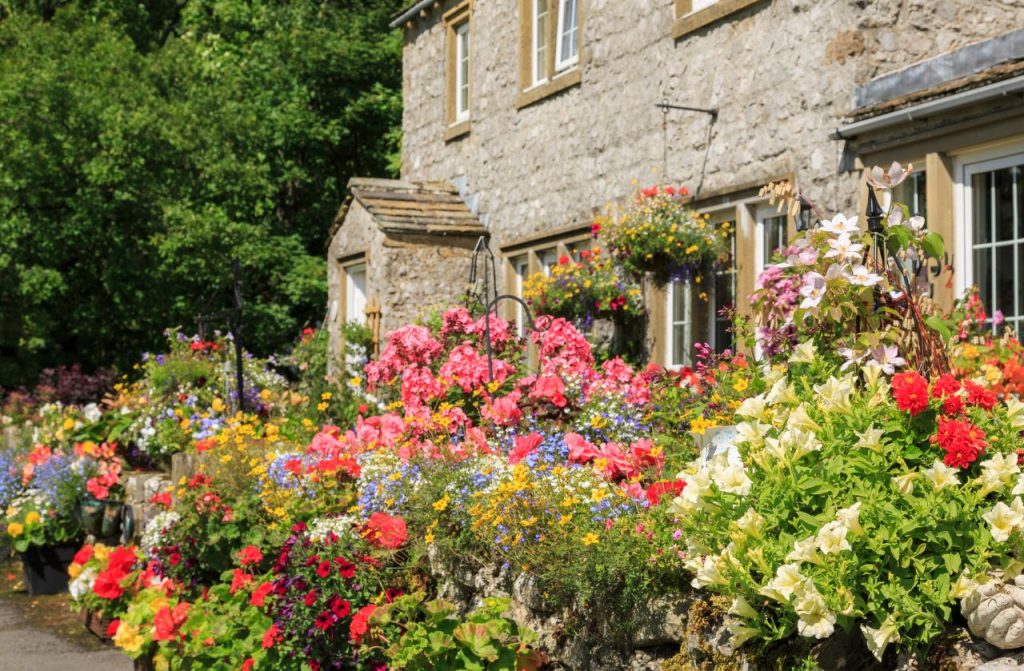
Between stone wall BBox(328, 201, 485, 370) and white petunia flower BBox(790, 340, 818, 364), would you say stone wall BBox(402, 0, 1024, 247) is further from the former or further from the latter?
white petunia flower BBox(790, 340, 818, 364)

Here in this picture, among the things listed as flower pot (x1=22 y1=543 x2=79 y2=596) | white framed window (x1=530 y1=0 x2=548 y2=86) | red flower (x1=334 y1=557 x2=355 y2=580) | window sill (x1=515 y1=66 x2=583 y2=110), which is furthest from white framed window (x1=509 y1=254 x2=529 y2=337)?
red flower (x1=334 y1=557 x2=355 y2=580)

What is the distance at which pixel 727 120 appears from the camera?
9109mm

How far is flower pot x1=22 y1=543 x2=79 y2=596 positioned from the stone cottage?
4.39 metres

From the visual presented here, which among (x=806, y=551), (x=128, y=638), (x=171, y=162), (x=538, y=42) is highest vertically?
(x=538, y=42)

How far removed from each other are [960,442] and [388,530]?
3.15 meters

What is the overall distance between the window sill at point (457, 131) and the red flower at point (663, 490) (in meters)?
9.41

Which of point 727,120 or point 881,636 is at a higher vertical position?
point 727,120

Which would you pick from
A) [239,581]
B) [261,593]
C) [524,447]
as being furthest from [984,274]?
[239,581]

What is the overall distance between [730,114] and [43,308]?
12.5 m

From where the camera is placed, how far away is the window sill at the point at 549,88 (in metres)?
11.5

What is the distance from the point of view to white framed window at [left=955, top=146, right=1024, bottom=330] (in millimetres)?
6879

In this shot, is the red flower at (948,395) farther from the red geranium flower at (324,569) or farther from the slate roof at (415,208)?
the slate roof at (415,208)

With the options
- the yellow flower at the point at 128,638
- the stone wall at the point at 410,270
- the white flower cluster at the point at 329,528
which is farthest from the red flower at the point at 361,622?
the stone wall at the point at 410,270

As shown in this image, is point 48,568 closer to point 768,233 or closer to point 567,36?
point 768,233
